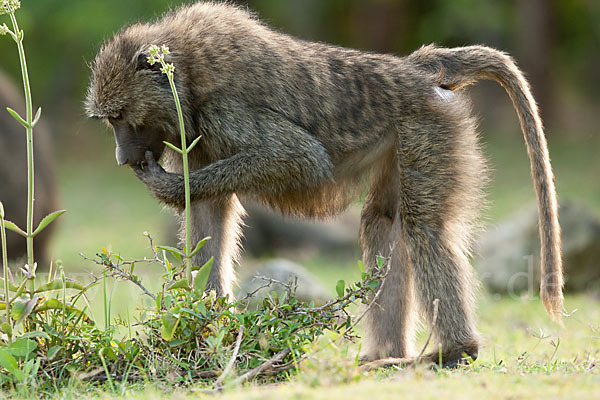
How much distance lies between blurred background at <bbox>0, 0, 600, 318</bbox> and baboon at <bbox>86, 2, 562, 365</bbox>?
346 centimetres

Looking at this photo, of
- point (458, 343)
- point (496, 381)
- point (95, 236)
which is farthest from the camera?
point (95, 236)

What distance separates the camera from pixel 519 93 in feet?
13.9

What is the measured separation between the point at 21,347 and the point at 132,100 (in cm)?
128

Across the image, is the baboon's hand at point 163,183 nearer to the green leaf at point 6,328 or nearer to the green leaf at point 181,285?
the green leaf at point 181,285

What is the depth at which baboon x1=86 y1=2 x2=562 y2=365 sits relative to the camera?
12.7 feet

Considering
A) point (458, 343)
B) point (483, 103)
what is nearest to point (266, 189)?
point (458, 343)

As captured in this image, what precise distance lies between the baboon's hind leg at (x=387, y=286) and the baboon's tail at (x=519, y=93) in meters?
0.60

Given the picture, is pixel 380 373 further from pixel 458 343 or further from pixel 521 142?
pixel 521 142

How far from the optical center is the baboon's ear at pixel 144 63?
394 centimetres

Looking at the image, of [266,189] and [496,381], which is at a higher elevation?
[266,189]

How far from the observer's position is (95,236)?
11312 mm

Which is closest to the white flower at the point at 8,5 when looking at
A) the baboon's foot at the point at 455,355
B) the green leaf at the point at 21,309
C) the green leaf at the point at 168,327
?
the green leaf at the point at 21,309

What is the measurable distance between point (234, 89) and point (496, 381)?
181 cm

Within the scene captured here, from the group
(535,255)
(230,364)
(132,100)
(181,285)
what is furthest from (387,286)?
(535,255)
